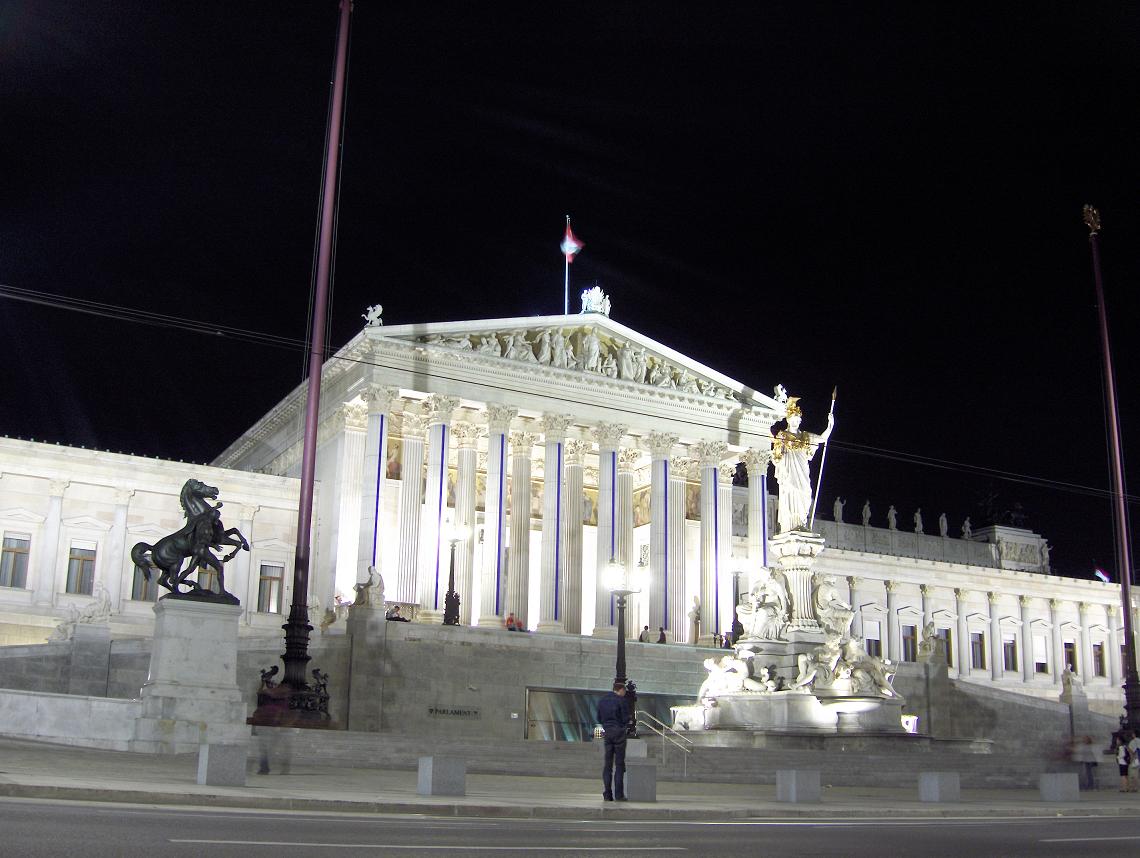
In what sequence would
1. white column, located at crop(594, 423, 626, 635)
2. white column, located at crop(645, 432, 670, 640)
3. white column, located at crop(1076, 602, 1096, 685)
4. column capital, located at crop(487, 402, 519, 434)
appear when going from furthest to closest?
white column, located at crop(1076, 602, 1096, 685) → white column, located at crop(645, 432, 670, 640) → column capital, located at crop(487, 402, 519, 434) → white column, located at crop(594, 423, 626, 635)

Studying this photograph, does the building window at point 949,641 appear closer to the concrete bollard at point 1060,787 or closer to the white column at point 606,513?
the white column at point 606,513

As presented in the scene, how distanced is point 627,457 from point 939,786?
126 ft

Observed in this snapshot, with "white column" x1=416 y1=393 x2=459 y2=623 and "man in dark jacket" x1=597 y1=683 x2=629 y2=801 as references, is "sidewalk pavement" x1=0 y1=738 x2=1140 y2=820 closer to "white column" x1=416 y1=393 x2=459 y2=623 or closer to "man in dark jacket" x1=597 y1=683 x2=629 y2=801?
"man in dark jacket" x1=597 y1=683 x2=629 y2=801

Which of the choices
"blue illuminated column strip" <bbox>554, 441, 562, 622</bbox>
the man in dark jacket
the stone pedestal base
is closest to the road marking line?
the man in dark jacket

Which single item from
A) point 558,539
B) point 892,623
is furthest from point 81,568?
point 892,623

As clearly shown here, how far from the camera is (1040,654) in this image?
8025 cm

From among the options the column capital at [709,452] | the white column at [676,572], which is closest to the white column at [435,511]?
the white column at [676,572]

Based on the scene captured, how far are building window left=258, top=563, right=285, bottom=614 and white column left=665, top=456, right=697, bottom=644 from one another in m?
16.9

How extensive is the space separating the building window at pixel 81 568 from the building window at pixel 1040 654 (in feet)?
190

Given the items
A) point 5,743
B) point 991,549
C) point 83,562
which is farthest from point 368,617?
point 991,549

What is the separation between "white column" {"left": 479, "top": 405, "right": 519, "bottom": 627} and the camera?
5084cm

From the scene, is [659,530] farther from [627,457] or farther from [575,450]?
[575,450]

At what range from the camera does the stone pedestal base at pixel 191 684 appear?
2148cm

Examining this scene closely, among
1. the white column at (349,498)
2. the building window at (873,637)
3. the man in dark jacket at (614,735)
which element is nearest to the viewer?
the man in dark jacket at (614,735)
